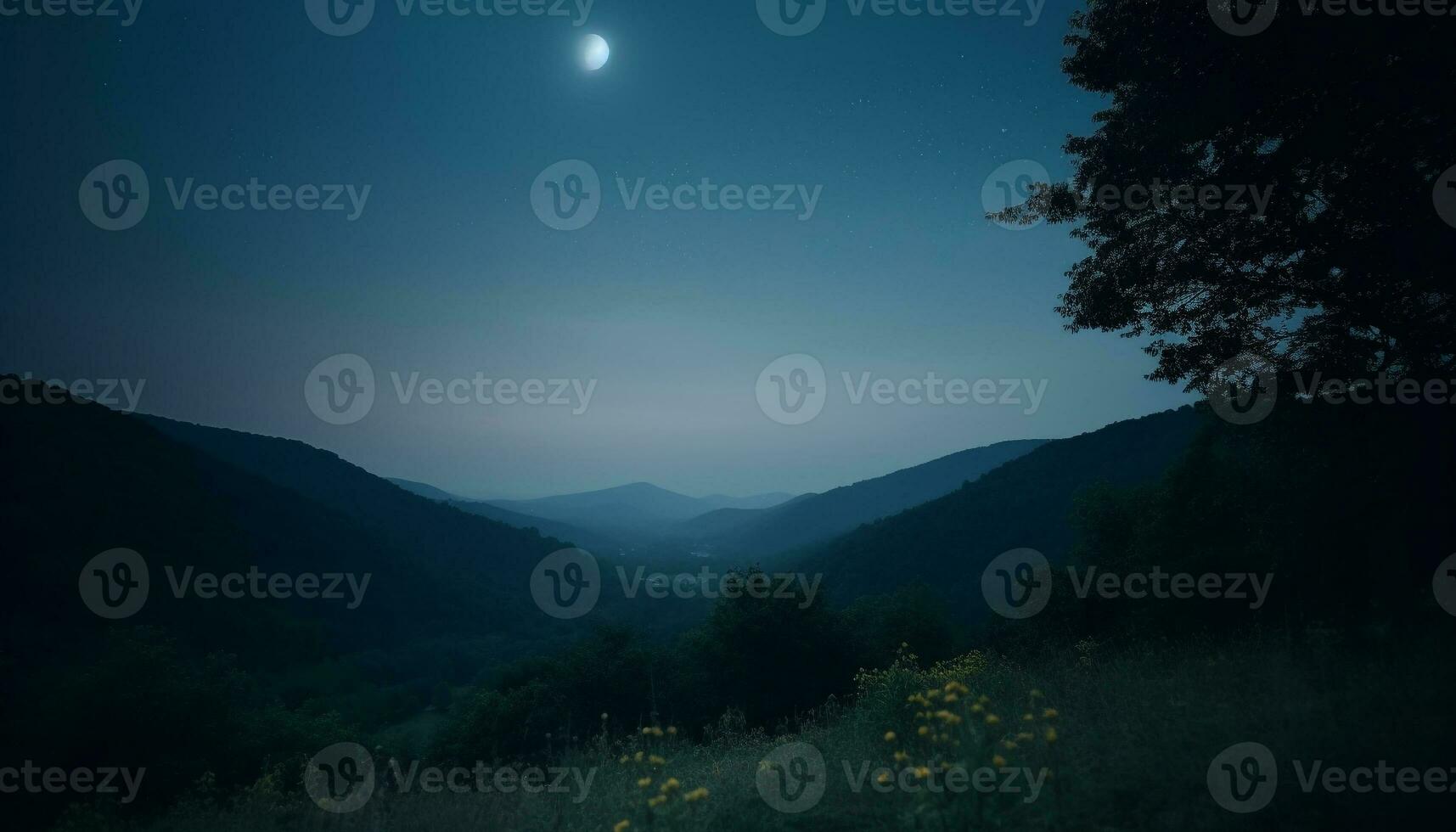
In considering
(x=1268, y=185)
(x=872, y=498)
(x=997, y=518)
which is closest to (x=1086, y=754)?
(x=1268, y=185)

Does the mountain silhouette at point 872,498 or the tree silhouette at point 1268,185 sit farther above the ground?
the tree silhouette at point 1268,185

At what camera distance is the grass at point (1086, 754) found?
3.42 m

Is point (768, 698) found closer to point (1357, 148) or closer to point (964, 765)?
point (964, 765)

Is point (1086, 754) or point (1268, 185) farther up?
point (1268, 185)

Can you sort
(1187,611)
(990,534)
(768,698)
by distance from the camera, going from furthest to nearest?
(990,534)
(768,698)
(1187,611)

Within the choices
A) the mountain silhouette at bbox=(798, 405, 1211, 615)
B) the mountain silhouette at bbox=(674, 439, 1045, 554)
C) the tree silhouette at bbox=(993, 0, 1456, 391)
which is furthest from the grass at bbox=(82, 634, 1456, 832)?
the mountain silhouette at bbox=(674, 439, 1045, 554)

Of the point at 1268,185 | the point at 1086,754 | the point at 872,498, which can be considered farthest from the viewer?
the point at 872,498

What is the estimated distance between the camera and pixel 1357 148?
5988 mm

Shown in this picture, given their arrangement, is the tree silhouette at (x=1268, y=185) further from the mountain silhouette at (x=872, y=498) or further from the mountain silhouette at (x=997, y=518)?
the mountain silhouette at (x=872, y=498)

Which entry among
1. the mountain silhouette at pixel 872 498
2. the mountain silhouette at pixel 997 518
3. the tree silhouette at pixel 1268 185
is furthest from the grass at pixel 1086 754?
the mountain silhouette at pixel 872 498

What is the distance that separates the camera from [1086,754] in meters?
4.21

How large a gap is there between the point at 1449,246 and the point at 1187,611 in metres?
13.6

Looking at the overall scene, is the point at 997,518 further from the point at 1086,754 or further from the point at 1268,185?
the point at 1086,754

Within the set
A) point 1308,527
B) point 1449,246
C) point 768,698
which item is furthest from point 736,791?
point 768,698
